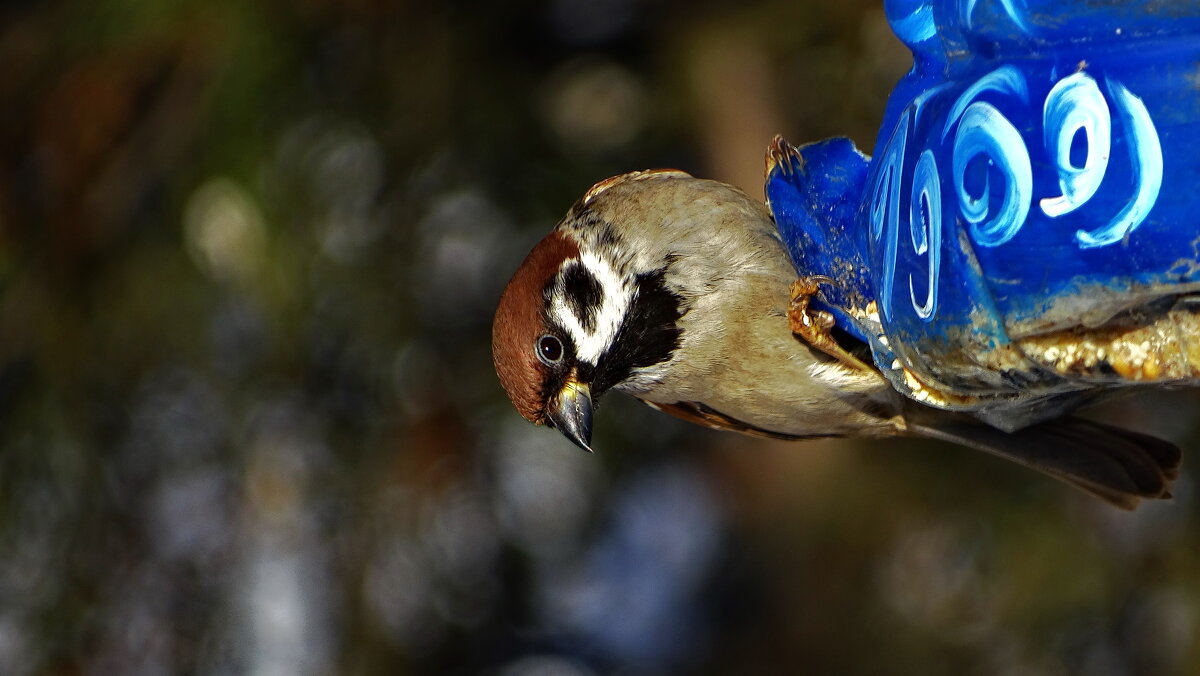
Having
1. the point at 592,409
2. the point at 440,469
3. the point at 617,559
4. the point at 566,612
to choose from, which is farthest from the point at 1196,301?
the point at 617,559

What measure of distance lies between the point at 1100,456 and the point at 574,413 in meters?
0.84

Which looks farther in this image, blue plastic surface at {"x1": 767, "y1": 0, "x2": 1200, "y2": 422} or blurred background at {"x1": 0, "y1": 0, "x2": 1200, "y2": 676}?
blurred background at {"x1": 0, "y1": 0, "x2": 1200, "y2": 676}

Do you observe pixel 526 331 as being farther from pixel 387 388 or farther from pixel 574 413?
pixel 387 388

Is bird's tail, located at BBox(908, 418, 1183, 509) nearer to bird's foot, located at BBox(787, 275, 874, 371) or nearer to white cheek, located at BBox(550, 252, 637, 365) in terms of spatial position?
bird's foot, located at BBox(787, 275, 874, 371)

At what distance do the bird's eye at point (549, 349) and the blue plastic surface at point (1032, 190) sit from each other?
2.31 feet

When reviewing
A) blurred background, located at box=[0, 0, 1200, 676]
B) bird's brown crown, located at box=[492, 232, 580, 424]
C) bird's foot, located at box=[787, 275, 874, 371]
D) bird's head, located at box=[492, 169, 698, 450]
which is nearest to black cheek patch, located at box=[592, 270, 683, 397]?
bird's head, located at box=[492, 169, 698, 450]

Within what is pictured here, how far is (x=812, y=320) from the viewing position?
1.76m

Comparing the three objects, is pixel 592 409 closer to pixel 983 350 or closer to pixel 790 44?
pixel 983 350

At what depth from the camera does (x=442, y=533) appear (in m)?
3.77

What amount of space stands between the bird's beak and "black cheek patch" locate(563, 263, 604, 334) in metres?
0.10

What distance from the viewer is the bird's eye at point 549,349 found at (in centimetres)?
202

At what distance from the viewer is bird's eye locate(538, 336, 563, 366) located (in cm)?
202

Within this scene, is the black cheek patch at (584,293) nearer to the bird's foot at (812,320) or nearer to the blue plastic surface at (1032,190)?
the bird's foot at (812,320)

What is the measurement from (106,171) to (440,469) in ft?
4.23
